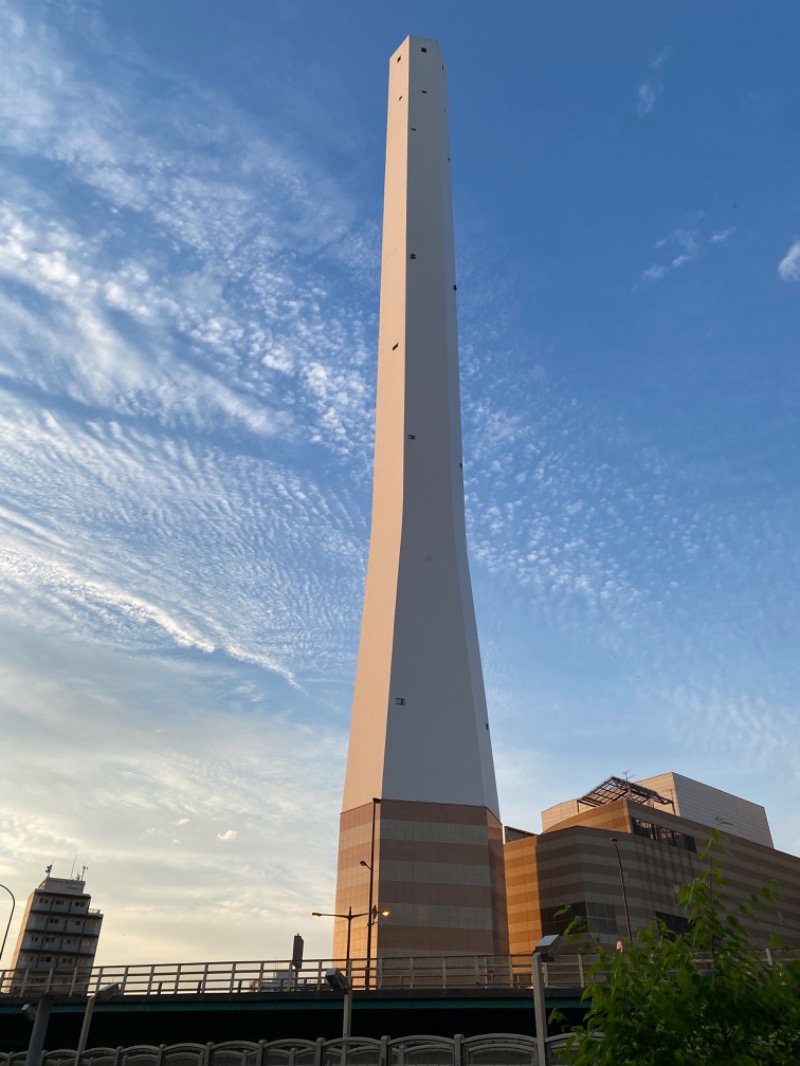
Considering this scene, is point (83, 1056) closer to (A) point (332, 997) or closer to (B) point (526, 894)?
(A) point (332, 997)

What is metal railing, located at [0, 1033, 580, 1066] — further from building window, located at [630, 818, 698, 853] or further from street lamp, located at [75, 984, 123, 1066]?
building window, located at [630, 818, 698, 853]

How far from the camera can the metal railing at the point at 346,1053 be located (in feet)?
90.3

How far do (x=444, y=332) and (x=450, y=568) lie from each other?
21.6 metres

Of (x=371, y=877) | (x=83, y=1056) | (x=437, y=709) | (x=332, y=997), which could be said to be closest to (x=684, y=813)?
(x=437, y=709)

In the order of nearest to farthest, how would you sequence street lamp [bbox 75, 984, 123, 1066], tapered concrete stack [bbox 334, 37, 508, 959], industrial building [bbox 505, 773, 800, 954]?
street lamp [bbox 75, 984, 123, 1066], tapered concrete stack [bbox 334, 37, 508, 959], industrial building [bbox 505, 773, 800, 954]

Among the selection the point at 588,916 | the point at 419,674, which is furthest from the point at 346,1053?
the point at 588,916

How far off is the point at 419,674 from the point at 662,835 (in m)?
33.0

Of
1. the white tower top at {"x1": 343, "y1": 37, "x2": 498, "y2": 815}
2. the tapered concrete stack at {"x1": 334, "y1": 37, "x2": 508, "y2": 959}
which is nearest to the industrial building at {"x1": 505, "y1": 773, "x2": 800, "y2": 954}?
the tapered concrete stack at {"x1": 334, "y1": 37, "x2": 508, "y2": 959}

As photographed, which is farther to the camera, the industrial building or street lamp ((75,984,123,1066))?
the industrial building

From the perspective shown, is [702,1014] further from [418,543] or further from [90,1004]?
[418,543]

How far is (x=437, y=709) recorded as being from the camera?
179 feet

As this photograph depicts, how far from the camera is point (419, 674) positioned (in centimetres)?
5528

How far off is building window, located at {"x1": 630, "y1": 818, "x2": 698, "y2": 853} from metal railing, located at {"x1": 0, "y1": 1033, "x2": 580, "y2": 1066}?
150 ft

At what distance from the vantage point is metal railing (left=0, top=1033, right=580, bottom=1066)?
27531 mm
